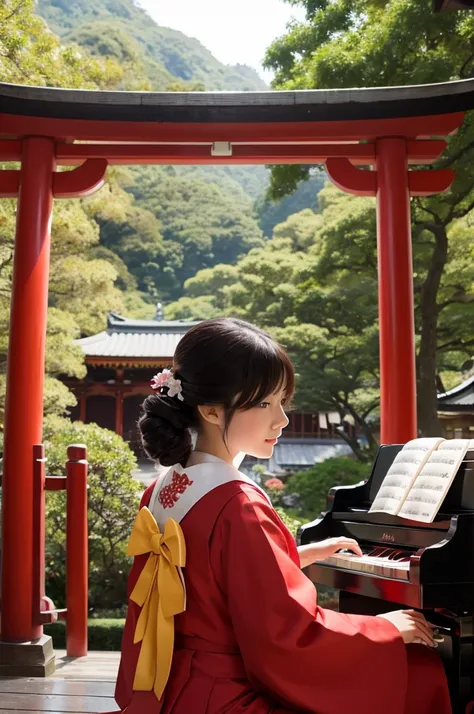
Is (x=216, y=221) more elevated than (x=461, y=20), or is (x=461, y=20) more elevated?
(x=216, y=221)

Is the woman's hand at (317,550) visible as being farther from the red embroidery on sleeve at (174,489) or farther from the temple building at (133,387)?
the temple building at (133,387)

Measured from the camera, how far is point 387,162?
4000 millimetres

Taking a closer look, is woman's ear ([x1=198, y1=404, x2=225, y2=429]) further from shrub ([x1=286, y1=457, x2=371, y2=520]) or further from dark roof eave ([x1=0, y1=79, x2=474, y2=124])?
shrub ([x1=286, y1=457, x2=371, y2=520])

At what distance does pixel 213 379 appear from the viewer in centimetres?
157

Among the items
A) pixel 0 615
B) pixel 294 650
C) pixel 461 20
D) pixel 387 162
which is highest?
pixel 461 20

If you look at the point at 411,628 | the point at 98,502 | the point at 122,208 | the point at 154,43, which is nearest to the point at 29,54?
the point at 122,208

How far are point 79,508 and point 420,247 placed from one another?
7.59 metres

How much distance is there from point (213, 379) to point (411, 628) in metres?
0.64

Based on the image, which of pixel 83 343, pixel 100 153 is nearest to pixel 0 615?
pixel 100 153

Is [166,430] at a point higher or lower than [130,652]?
higher

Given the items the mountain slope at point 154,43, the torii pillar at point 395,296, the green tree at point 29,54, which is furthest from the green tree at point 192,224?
the torii pillar at point 395,296

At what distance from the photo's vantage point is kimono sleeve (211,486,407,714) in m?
1.41

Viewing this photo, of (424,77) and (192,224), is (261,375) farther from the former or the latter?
(192,224)

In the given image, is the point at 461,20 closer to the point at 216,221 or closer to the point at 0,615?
the point at 0,615
